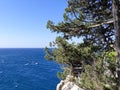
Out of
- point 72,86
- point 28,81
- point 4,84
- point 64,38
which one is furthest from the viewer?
point 28,81

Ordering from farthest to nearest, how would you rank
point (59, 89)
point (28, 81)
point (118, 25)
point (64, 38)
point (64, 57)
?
point (28, 81) < point (59, 89) < point (64, 57) < point (64, 38) < point (118, 25)

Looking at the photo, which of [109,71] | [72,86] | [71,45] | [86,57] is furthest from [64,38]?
[72,86]

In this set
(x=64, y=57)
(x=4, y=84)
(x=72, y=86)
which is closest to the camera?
(x=64, y=57)

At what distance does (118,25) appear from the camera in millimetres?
9148

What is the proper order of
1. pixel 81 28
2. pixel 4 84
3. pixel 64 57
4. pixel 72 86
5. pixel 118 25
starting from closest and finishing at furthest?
pixel 118 25, pixel 81 28, pixel 64 57, pixel 72 86, pixel 4 84

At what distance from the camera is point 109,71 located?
9461 millimetres

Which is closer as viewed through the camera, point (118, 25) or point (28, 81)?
point (118, 25)

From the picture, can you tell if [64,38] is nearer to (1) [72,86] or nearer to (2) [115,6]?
(2) [115,6]

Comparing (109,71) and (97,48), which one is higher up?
(97,48)

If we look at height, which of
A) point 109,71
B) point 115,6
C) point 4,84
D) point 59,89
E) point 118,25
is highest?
point 115,6

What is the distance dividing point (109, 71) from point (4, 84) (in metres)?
41.5

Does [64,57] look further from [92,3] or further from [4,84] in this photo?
[4,84]

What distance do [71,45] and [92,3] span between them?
2623 mm

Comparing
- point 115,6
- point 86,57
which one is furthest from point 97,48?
point 115,6
